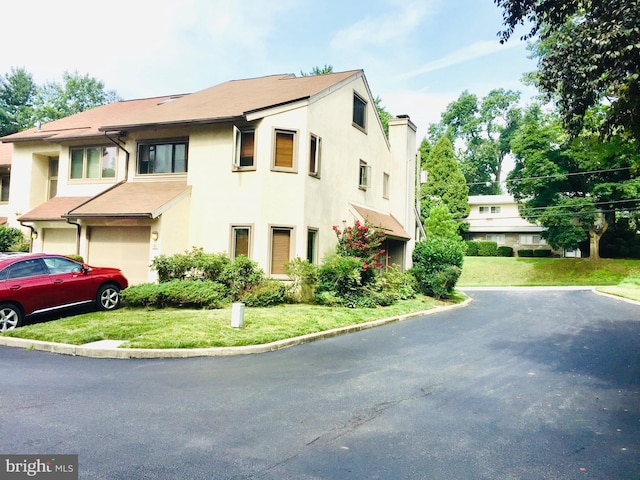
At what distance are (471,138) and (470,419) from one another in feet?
204

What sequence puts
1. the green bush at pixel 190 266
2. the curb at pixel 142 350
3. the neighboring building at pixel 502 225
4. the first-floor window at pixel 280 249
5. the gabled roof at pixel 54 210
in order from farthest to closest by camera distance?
1. the neighboring building at pixel 502 225
2. the gabled roof at pixel 54 210
3. the first-floor window at pixel 280 249
4. the green bush at pixel 190 266
5. the curb at pixel 142 350

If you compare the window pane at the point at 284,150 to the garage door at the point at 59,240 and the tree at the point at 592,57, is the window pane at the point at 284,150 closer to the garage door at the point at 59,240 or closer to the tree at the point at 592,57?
the tree at the point at 592,57

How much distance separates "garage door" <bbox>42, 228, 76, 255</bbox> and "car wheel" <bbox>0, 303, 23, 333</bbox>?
8478 mm

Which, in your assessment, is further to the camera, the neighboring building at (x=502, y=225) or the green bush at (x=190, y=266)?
the neighboring building at (x=502, y=225)

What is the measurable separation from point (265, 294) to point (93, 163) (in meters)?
10.8

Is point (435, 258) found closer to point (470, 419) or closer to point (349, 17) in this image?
point (349, 17)

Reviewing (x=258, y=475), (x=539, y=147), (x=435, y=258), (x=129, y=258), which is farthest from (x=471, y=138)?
(x=258, y=475)

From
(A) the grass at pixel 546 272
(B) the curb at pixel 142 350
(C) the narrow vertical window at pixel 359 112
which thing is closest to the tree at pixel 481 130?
(A) the grass at pixel 546 272

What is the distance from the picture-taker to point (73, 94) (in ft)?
174

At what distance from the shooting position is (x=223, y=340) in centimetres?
919

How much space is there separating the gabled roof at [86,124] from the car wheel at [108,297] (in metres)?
8.25

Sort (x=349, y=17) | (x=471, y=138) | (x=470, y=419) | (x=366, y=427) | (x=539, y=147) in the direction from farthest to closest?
(x=471, y=138), (x=539, y=147), (x=349, y=17), (x=470, y=419), (x=366, y=427)

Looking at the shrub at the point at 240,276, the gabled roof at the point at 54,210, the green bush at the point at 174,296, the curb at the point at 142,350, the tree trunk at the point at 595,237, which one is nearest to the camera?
the curb at the point at 142,350

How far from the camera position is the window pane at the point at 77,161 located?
19359mm
